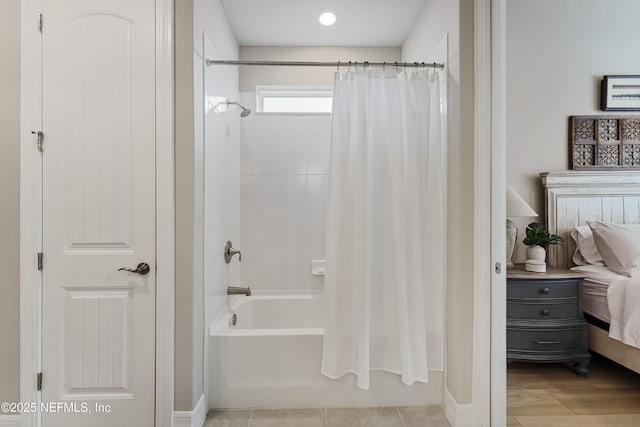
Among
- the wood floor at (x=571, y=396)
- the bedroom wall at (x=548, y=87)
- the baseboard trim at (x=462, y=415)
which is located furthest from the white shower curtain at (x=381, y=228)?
the bedroom wall at (x=548, y=87)

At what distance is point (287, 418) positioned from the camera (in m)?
2.02

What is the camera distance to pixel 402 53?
3.17m

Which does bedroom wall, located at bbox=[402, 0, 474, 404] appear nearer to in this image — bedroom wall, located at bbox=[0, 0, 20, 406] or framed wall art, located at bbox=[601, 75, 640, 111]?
framed wall art, located at bbox=[601, 75, 640, 111]

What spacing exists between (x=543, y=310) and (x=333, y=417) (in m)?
1.57

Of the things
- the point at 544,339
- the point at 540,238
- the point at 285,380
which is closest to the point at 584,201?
the point at 540,238

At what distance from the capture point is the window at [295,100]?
10.6 feet

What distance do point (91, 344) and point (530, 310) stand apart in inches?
104

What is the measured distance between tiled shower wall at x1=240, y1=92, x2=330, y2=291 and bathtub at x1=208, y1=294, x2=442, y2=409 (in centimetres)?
99

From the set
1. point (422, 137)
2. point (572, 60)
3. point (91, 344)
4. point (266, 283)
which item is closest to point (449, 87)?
point (422, 137)

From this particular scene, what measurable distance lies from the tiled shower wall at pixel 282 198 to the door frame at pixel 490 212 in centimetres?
146

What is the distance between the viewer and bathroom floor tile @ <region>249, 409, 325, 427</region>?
6.45ft

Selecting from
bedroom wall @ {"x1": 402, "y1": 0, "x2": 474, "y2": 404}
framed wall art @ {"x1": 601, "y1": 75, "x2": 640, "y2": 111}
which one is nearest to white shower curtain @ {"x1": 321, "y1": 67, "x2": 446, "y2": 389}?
bedroom wall @ {"x1": 402, "y1": 0, "x2": 474, "y2": 404}

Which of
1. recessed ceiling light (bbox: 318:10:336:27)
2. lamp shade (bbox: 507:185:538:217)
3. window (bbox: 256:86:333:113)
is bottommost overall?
lamp shade (bbox: 507:185:538:217)

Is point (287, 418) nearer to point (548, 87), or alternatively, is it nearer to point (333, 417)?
point (333, 417)
